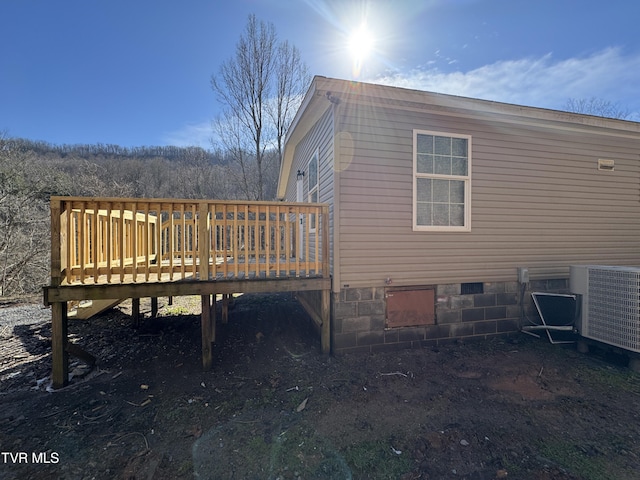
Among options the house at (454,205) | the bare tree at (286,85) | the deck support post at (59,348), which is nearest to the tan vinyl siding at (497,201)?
the house at (454,205)

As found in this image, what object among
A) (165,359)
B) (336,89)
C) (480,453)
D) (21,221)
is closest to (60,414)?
(165,359)

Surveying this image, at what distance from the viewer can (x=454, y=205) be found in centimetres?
449

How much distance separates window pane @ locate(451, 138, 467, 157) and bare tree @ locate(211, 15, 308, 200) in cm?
1030

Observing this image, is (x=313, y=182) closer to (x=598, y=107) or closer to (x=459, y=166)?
(x=459, y=166)

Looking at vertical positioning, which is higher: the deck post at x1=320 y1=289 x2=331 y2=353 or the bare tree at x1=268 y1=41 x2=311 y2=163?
the bare tree at x1=268 y1=41 x2=311 y2=163

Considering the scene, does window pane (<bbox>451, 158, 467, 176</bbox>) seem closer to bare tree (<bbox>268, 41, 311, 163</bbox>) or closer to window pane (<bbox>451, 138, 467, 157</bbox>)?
window pane (<bbox>451, 138, 467, 157</bbox>)

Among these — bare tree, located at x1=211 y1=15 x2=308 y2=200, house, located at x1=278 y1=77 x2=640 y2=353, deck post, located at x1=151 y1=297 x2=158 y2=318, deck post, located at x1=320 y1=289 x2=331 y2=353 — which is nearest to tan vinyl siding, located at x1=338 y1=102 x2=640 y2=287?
house, located at x1=278 y1=77 x2=640 y2=353

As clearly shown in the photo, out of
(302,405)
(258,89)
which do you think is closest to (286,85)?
(258,89)

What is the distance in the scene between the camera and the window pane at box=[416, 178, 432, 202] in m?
4.32

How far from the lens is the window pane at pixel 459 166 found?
14.6 feet

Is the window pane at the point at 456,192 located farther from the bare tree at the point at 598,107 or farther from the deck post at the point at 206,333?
the bare tree at the point at 598,107

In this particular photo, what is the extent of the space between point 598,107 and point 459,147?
19698 millimetres

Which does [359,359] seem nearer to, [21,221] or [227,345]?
[227,345]

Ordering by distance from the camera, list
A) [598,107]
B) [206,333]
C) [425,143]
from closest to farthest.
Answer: [206,333], [425,143], [598,107]
